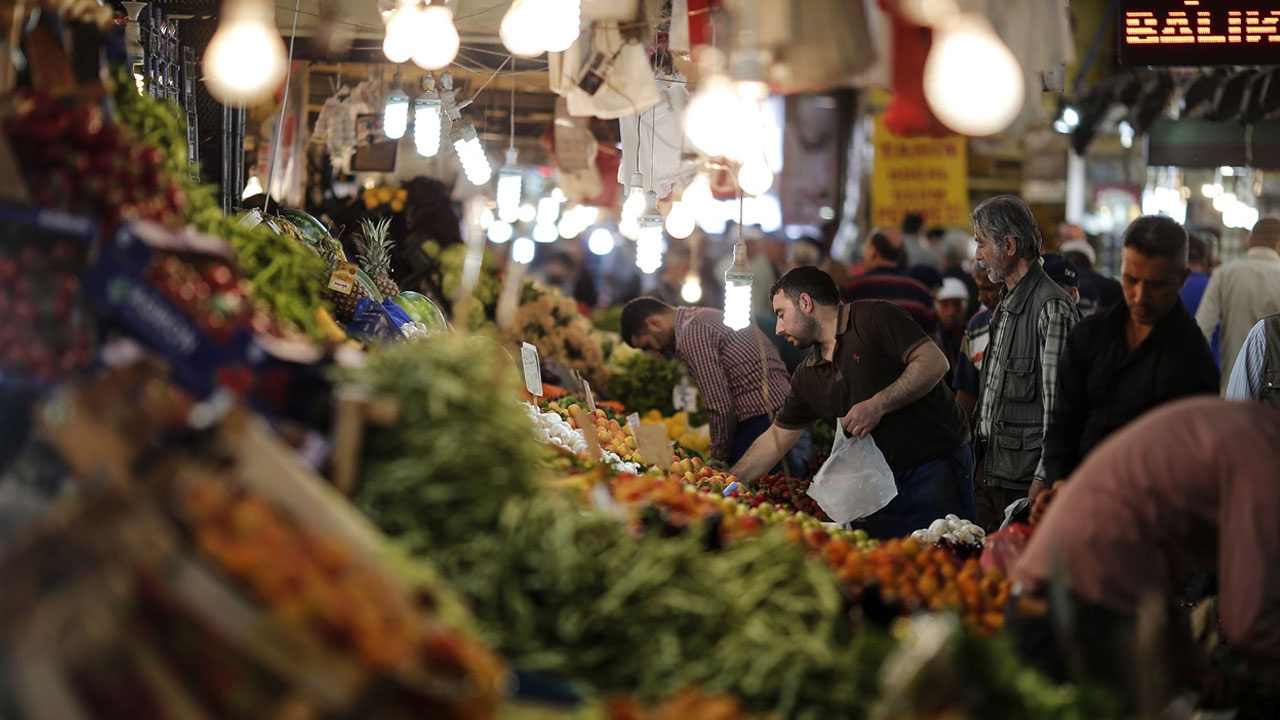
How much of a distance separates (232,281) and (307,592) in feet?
3.96

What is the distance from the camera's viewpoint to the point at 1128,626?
10.8ft

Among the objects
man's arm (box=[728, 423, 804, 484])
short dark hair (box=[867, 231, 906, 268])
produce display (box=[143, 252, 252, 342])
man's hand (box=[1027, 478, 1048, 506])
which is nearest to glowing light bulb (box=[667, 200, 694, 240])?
man's arm (box=[728, 423, 804, 484])

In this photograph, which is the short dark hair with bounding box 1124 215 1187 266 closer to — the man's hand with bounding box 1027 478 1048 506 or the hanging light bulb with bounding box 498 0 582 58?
the man's hand with bounding box 1027 478 1048 506

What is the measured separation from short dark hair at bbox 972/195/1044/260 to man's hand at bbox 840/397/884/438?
896mm

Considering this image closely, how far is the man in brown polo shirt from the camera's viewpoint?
5.96 metres

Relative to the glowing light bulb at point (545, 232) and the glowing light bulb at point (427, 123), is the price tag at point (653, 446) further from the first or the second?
the glowing light bulb at point (545, 232)

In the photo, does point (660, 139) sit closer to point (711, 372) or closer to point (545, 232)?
point (711, 372)

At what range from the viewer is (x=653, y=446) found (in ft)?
20.2

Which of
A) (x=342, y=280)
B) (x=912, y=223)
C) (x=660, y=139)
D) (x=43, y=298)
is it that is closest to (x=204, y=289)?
(x=43, y=298)

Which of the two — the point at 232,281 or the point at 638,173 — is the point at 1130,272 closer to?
the point at 232,281

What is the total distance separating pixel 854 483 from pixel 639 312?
198 centimetres

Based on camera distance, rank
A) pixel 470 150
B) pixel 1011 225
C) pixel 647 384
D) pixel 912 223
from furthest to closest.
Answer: pixel 912 223, pixel 647 384, pixel 470 150, pixel 1011 225

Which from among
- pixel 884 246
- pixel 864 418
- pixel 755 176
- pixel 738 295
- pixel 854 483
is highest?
pixel 755 176

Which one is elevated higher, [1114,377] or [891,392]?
[1114,377]
